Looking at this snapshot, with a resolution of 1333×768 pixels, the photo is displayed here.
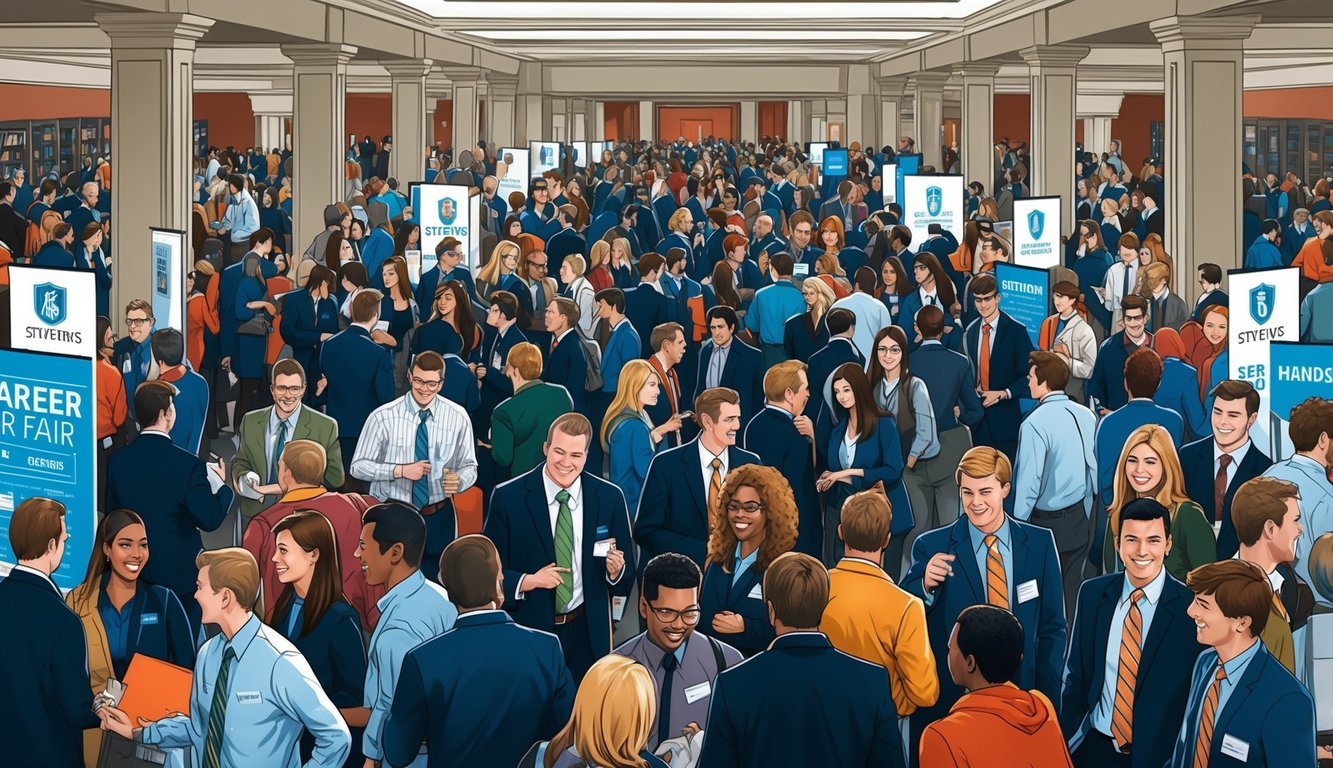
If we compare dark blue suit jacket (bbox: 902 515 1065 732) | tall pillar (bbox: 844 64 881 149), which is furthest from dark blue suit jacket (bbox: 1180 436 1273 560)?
tall pillar (bbox: 844 64 881 149)

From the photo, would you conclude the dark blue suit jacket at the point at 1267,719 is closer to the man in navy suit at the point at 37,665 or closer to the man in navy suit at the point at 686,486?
the man in navy suit at the point at 37,665

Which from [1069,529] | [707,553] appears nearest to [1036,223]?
[1069,529]

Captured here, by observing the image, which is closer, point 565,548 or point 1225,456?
point 565,548

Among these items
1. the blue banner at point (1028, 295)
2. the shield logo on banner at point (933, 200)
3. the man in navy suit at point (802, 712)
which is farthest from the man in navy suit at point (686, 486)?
the shield logo on banner at point (933, 200)

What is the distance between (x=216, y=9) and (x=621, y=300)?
7.01 meters

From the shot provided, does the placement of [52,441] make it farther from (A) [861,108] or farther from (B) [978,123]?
(A) [861,108]

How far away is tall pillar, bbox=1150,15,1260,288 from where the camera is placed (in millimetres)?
14938

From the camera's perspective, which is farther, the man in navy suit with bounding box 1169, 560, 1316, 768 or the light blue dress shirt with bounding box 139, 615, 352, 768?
the light blue dress shirt with bounding box 139, 615, 352, 768

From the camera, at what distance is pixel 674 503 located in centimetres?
635

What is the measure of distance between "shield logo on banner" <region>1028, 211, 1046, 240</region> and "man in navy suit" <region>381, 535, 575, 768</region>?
9.61m

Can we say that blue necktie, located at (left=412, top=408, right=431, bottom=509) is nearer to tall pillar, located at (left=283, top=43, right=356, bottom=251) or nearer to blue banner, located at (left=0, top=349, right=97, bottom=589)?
blue banner, located at (left=0, top=349, right=97, bottom=589)

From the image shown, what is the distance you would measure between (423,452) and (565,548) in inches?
52.2

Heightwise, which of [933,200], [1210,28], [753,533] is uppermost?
[1210,28]

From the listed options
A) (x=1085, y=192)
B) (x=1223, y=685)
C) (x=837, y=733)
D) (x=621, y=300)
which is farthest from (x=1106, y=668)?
(x=1085, y=192)
